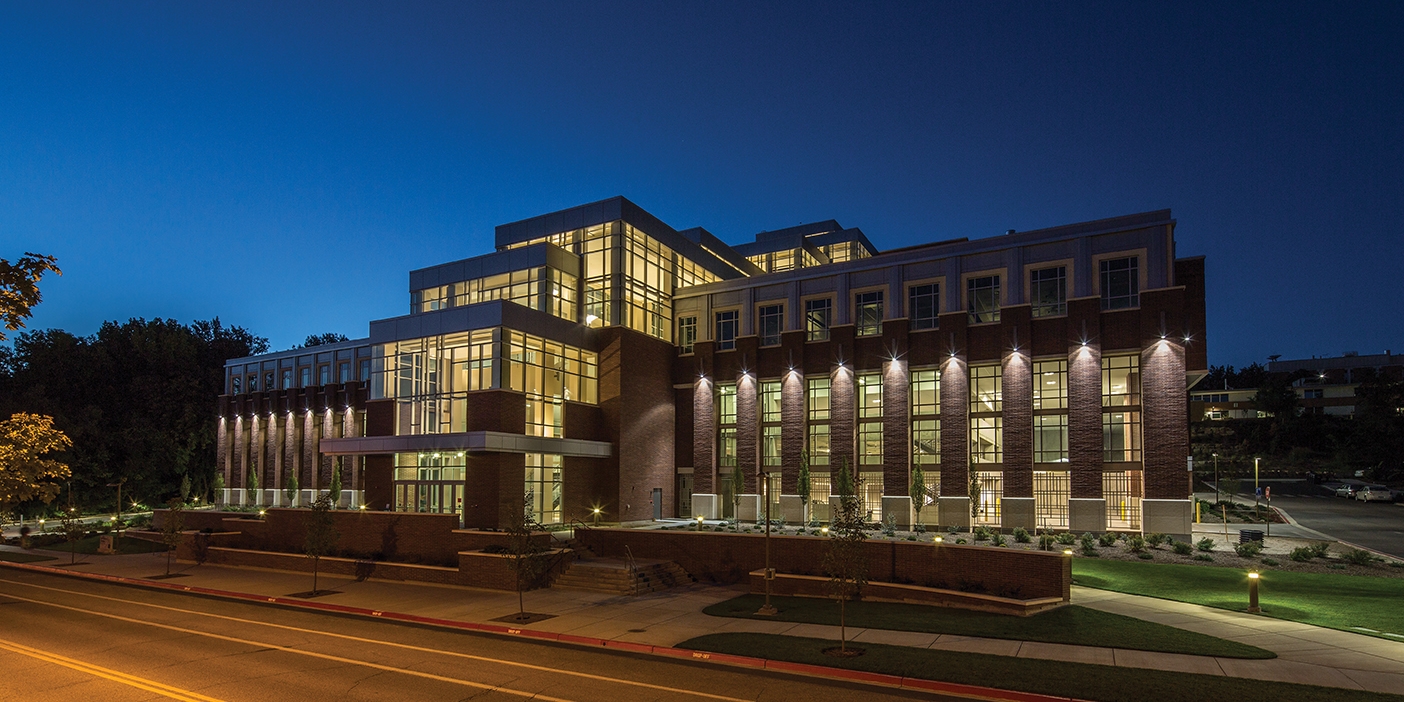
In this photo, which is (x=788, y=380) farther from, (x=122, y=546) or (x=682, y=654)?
(x=122, y=546)

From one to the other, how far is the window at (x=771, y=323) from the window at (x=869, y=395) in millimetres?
6138

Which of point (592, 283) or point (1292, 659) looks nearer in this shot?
point (1292, 659)

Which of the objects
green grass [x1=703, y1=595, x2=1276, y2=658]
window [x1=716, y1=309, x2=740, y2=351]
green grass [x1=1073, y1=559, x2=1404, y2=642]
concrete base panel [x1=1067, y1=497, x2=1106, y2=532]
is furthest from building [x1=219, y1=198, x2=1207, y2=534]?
green grass [x1=703, y1=595, x2=1276, y2=658]

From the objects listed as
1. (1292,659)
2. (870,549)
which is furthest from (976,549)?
(1292,659)

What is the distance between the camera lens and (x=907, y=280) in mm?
47156

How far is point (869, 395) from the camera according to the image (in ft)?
158

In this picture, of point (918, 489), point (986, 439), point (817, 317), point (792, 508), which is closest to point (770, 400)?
point (817, 317)

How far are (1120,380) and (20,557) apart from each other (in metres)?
60.0

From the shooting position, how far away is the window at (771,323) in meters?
51.4

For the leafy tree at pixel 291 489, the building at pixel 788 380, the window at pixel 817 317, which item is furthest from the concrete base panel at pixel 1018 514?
the leafy tree at pixel 291 489

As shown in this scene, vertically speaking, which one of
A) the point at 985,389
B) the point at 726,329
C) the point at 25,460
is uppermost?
the point at 726,329

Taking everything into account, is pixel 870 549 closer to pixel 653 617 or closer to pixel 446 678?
pixel 653 617

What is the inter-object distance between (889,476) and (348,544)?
2826 cm

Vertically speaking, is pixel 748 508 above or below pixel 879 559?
below
